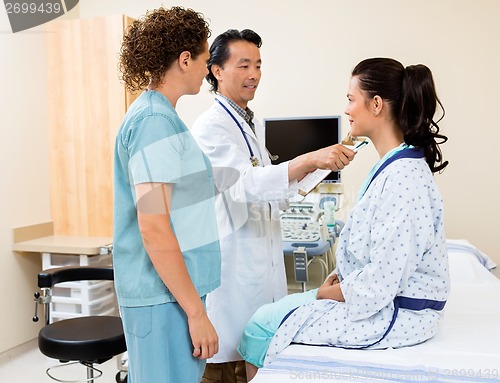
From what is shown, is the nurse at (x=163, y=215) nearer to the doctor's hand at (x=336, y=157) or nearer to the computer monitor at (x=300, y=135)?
the doctor's hand at (x=336, y=157)

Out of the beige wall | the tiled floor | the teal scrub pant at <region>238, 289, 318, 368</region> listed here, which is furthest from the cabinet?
the teal scrub pant at <region>238, 289, 318, 368</region>

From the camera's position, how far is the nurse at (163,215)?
116 cm

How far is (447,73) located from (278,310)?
7.21ft

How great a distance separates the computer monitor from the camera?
2988 mm

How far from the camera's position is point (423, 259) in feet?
4.60

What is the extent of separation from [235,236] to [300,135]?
1345mm

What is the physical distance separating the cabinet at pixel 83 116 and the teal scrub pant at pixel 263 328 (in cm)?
187

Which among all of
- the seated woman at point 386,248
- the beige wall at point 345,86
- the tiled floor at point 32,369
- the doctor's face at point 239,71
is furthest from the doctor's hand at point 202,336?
the beige wall at point 345,86

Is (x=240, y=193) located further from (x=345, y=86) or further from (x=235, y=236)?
(x=345, y=86)

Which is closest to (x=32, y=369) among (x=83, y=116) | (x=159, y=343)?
(x=83, y=116)

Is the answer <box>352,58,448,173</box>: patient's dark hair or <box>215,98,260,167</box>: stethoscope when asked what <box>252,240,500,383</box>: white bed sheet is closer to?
<box>352,58,448,173</box>: patient's dark hair

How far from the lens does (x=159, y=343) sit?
1214 millimetres

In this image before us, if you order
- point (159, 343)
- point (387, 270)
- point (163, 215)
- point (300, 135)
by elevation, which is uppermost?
point (300, 135)

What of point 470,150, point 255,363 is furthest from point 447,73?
point 255,363
